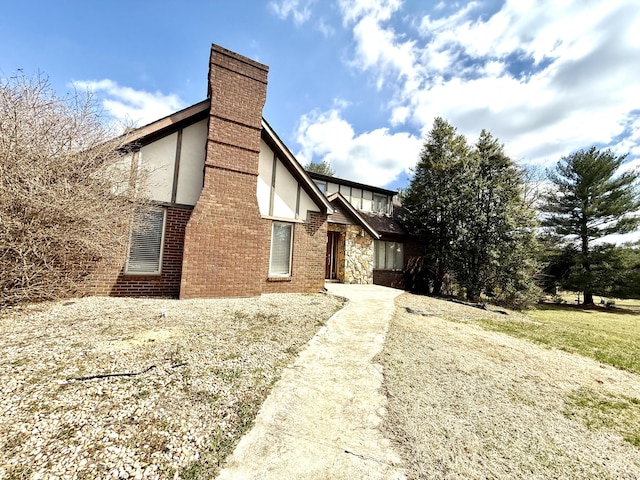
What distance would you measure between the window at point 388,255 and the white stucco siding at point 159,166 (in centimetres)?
1121

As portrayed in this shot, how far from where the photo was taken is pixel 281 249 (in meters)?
9.36

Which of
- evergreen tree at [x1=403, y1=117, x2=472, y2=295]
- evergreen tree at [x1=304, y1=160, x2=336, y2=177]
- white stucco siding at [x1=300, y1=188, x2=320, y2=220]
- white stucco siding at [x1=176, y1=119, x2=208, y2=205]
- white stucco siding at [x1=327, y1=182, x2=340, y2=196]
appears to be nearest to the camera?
white stucco siding at [x1=176, y1=119, x2=208, y2=205]

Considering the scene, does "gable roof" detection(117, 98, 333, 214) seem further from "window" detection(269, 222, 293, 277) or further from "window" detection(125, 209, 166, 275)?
"window" detection(125, 209, 166, 275)

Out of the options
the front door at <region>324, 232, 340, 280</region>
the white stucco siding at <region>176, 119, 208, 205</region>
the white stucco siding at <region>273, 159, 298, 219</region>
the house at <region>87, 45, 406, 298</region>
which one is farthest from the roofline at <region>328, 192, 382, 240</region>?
the white stucco siding at <region>176, 119, 208, 205</region>

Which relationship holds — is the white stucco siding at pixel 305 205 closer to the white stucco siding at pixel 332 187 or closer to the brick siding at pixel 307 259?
the brick siding at pixel 307 259

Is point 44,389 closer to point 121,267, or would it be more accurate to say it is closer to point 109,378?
point 109,378

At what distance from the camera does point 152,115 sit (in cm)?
761

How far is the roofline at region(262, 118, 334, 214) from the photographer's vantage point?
8.86m

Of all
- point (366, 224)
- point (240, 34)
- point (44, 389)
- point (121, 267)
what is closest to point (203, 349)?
point (44, 389)

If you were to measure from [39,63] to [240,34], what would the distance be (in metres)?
5.09

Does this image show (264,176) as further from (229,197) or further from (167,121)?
(167,121)

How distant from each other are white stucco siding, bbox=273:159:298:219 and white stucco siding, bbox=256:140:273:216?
265mm

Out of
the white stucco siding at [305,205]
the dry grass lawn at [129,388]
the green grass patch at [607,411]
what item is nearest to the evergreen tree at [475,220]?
the white stucco siding at [305,205]

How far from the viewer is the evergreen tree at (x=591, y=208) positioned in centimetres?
1681
